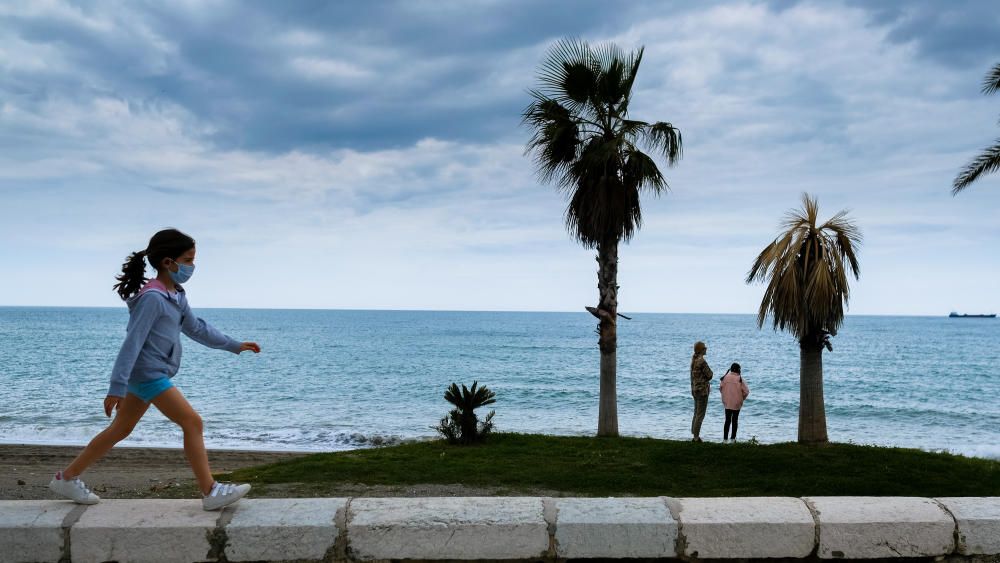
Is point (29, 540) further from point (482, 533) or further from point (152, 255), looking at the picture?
point (482, 533)

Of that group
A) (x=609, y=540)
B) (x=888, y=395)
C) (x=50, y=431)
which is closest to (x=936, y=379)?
(x=888, y=395)

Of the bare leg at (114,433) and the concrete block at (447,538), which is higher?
the bare leg at (114,433)

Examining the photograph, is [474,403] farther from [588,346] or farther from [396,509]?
[588,346]

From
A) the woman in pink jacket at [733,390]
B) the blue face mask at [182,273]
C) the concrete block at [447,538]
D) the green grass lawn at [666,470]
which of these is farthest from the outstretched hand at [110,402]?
the woman in pink jacket at [733,390]

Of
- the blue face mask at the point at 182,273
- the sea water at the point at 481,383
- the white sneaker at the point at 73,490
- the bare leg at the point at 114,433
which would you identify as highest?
the blue face mask at the point at 182,273

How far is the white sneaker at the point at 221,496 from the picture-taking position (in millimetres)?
4402

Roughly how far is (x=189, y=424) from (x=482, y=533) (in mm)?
1860

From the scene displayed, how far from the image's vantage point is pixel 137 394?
452 centimetres

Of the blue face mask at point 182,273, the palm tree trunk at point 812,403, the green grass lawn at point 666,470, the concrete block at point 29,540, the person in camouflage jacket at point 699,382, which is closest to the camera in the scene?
the concrete block at point 29,540

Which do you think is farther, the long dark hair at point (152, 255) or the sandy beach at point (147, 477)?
the sandy beach at point (147, 477)

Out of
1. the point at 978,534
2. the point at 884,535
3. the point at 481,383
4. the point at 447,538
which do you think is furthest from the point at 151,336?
the point at 481,383

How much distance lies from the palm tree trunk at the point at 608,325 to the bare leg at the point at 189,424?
34.8 feet

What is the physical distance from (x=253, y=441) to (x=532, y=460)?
14.7m

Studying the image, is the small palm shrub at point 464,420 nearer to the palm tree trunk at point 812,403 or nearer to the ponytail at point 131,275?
the palm tree trunk at point 812,403
